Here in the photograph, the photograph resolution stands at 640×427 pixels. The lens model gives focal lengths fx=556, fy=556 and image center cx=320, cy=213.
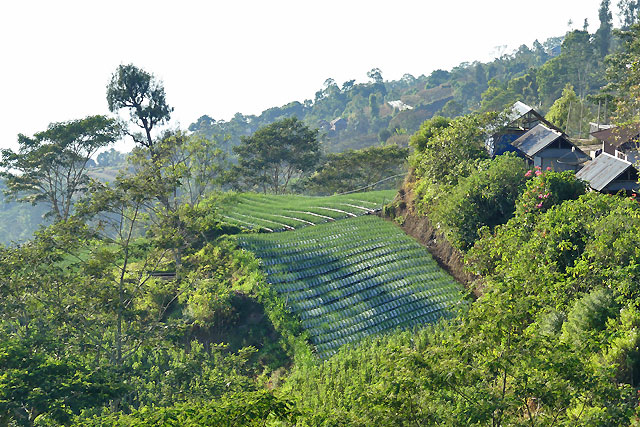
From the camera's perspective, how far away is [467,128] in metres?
23.2

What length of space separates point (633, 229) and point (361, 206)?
16.3 meters

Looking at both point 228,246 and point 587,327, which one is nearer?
point 587,327

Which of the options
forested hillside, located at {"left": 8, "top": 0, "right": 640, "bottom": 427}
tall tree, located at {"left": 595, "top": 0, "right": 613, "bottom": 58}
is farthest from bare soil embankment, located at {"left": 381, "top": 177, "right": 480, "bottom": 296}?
tall tree, located at {"left": 595, "top": 0, "right": 613, "bottom": 58}

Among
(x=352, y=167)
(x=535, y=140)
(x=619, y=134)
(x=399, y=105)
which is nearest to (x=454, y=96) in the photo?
(x=399, y=105)

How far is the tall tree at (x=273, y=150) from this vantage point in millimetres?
43688

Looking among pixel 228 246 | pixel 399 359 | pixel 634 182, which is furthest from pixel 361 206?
pixel 399 359

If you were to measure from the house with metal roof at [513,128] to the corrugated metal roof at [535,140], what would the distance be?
533 millimetres

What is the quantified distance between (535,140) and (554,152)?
40.9 inches

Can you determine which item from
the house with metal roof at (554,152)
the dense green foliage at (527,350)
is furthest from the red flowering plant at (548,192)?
the house with metal roof at (554,152)

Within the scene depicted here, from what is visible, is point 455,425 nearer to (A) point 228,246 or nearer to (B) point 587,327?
(B) point 587,327

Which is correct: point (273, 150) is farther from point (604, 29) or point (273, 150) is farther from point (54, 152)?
point (604, 29)

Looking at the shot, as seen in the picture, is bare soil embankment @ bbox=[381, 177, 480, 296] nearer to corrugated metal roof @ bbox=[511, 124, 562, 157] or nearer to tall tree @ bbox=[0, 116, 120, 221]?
corrugated metal roof @ bbox=[511, 124, 562, 157]

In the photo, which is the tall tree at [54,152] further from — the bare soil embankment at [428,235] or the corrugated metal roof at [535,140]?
the corrugated metal roof at [535,140]

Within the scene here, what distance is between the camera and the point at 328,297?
18.7m
